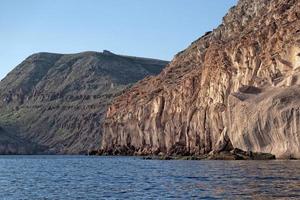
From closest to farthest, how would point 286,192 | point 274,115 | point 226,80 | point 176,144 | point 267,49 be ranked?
1. point 286,192
2. point 274,115
3. point 267,49
4. point 226,80
5. point 176,144

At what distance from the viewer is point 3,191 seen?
53.6 metres

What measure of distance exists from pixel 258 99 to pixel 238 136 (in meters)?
7.99

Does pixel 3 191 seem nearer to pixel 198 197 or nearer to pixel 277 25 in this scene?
pixel 198 197

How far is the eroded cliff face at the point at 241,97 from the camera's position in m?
98.6

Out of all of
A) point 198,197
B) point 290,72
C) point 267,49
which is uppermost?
point 267,49

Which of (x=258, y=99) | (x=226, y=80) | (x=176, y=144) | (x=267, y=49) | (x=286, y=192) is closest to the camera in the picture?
A: (x=286, y=192)

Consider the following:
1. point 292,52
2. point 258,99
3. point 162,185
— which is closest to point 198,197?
point 162,185

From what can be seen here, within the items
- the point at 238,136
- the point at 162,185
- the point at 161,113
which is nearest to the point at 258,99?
the point at 238,136

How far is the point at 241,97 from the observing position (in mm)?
110750

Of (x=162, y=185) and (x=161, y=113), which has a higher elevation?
(x=161, y=113)

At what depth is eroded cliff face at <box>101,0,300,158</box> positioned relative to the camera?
3880 inches

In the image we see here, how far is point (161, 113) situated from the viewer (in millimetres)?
186125

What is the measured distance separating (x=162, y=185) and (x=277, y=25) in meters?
81.0

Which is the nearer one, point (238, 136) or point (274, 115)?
point (274, 115)
